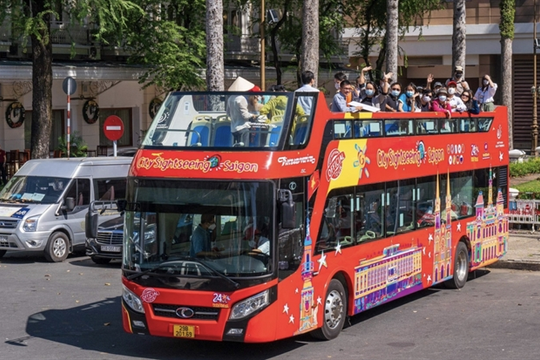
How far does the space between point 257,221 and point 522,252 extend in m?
10.2

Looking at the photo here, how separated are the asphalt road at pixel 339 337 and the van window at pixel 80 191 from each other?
3.40 metres

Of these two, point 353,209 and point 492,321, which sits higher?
point 353,209

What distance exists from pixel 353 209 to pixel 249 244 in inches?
91.3

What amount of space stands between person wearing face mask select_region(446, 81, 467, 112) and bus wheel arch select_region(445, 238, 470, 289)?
7.14 ft

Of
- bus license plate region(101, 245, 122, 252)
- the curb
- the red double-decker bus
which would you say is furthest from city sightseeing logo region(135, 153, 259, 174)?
the curb

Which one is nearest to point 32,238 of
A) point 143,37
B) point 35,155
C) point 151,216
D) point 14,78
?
point 35,155

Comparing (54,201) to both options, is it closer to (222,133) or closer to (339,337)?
(339,337)

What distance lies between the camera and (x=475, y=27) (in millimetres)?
46688

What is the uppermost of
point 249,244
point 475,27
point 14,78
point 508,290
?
point 475,27

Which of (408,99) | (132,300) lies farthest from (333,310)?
(408,99)

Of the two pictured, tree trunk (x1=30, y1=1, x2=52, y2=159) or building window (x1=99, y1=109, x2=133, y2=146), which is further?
building window (x1=99, y1=109, x2=133, y2=146)

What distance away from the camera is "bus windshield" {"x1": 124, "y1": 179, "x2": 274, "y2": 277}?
33.7 ft

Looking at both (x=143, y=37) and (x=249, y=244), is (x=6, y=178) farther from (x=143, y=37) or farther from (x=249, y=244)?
(x=249, y=244)

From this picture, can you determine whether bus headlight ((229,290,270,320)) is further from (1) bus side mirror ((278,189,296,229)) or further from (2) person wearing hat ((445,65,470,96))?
(2) person wearing hat ((445,65,470,96))
